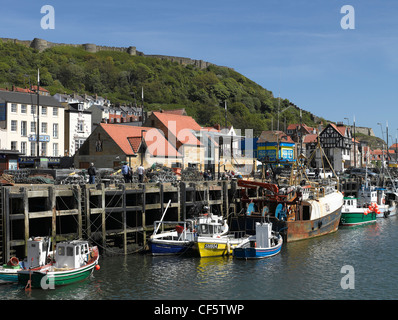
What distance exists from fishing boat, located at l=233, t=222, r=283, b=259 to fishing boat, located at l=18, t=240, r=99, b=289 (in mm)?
9730

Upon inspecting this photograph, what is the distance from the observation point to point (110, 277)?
1050 inches

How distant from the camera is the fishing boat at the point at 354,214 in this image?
165 feet

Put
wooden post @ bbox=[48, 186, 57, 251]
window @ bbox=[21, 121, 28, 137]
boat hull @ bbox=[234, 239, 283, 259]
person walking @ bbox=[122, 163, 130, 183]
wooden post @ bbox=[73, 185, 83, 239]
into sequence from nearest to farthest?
wooden post @ bbox=[48, 186, 57, 251] < wooden post @ bbox=[73, 185, 83, 239] < boat hull @ bbox=[234, 239, 283, 259] < person walking @ bbox=[122, 163, 130, 183] < window @ bbox=[21, 121, 28, 137]

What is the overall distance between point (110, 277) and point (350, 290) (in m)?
12.9

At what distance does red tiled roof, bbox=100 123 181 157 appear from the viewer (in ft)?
169

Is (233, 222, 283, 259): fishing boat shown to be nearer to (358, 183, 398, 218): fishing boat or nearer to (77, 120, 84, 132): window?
(358, 183, 398, 218): fishing boat

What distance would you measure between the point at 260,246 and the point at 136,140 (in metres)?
23.9

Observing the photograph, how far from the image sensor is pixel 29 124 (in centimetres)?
6272

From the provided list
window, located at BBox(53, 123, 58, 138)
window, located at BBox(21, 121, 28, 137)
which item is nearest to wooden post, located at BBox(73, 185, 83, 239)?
window, located at BBox(21, 121, 28, 137)

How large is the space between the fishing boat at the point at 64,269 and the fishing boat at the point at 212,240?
754 centimetres

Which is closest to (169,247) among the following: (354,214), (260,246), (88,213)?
(88,213)

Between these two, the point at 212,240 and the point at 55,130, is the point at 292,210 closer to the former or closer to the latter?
the point at 212,240
